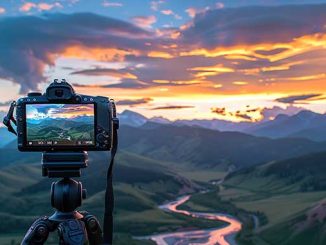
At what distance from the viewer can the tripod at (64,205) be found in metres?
8.66

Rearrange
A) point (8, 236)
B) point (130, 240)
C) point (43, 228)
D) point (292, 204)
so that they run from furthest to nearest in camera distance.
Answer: point (292, 204), point (8, 236), point (130, 240), point (43, 228)

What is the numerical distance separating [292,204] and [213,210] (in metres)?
30.0

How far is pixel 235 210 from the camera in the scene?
628 ft

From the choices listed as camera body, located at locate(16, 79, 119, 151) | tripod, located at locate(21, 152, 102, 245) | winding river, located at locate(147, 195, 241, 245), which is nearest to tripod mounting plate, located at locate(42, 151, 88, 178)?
tripod, located at locate(21, 152, 102, 245)

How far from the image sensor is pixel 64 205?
896 centimetres

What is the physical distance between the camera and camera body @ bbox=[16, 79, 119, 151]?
8.84 m

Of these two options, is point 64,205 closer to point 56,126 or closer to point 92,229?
point 92,229

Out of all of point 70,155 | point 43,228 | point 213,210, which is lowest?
point 213,210

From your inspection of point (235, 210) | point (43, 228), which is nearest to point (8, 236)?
point (235, 210)

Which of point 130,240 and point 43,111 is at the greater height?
point 43,111

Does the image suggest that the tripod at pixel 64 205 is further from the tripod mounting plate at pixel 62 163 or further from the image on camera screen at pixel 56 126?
the image on camera screen at pixel 56 126

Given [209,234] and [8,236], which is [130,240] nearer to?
[209,234]

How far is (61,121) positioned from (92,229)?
2.04m

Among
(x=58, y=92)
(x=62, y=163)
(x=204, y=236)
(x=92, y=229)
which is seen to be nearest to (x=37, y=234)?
(x=92, y=229)
